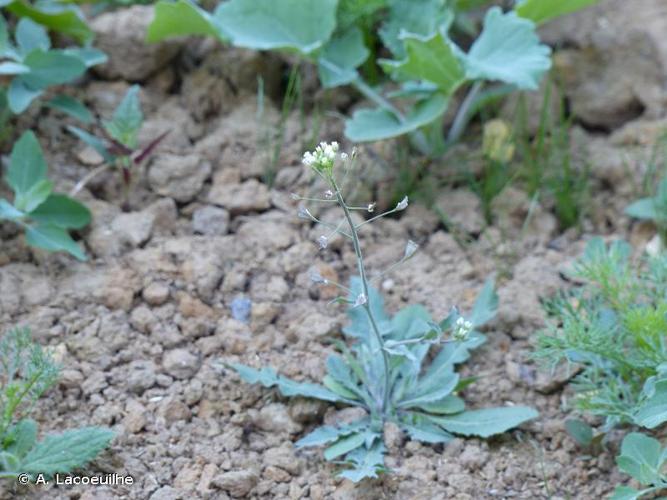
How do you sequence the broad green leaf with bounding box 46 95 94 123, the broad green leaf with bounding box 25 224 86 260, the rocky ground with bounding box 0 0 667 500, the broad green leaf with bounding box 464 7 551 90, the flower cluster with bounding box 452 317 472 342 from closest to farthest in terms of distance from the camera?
the flower cluster with bounding box 452 317 472 342, the rocky ground with bounding box 0 0 667 500, the broad green leaf with bounding box 25 224 86 260, the broad green leaf with bounding box 464 7 551 90, the broad green leaf with bounding box 46 95 94 123

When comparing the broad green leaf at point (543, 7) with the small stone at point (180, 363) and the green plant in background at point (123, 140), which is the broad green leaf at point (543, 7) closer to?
the green plant in background at point (123, 140)

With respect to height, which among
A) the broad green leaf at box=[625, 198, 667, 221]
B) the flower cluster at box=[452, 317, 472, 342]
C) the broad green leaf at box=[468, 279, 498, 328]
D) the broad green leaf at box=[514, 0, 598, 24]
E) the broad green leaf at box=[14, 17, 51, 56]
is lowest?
the broad green leaf at box=[468, 279, 498, 328]

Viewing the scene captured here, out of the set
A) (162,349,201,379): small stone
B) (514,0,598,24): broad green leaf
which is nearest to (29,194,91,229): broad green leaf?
(162,349,201,379): small stone

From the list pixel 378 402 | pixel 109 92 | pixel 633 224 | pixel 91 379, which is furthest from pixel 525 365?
pixel 109 92

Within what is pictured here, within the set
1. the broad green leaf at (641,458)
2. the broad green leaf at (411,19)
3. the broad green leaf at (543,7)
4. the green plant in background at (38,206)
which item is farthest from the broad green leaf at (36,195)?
the broad green leaf at (641,458)

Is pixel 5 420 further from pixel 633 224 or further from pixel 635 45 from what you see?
pixel 635 45

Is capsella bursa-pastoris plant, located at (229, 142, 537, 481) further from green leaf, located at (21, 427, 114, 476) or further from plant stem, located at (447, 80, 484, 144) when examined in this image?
plant stem, located at (447, 80, 484, 144)
